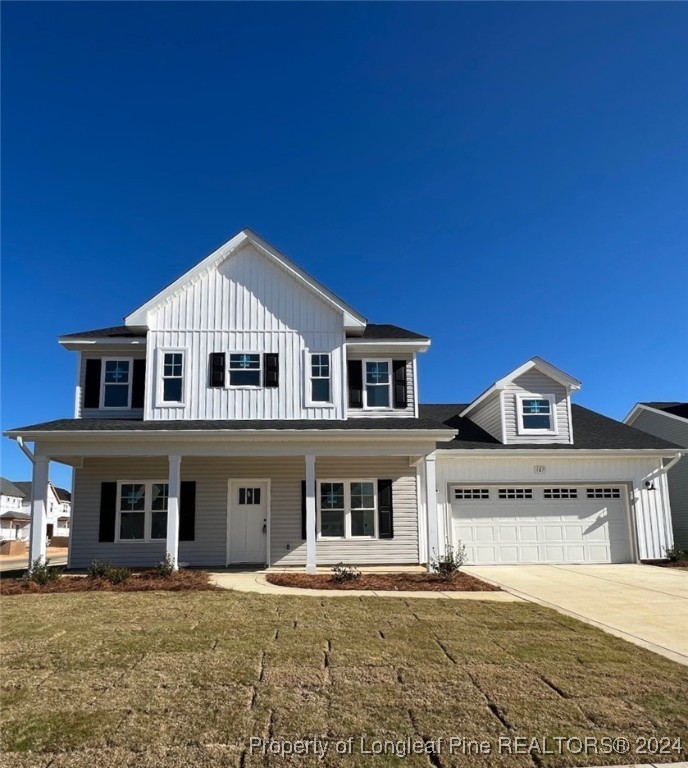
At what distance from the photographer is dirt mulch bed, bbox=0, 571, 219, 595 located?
448 inches

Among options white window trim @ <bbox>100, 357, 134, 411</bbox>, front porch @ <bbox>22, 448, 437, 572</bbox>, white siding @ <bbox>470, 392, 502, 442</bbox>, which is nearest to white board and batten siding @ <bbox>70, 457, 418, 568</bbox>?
front porch @ <bbox>22, 448, 437, 572</bbox>

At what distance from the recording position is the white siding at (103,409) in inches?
623

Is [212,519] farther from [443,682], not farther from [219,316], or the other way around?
[443,682]

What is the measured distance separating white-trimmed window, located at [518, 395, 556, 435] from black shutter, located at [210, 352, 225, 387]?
9.00 m

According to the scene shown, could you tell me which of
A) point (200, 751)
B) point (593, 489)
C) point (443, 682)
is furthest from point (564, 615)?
point (593, 489)

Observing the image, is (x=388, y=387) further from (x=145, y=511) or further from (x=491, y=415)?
(x=145, y=511)

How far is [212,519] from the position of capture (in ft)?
51.7

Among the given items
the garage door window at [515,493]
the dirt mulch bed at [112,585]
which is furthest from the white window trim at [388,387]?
the dirt mulch bed at [112,585]

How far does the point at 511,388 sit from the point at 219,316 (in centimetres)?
903

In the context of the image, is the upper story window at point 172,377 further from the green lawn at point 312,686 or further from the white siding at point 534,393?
the white siding at point 534,393

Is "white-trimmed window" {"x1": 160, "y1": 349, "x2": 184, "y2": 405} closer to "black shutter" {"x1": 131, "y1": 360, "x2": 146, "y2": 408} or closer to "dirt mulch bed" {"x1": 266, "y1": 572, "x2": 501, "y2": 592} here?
"black shutter" {"x1": 131, "y1": 360, "x2": 146, "y2": 408}

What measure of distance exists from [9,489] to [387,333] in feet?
171

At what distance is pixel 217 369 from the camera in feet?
50.9

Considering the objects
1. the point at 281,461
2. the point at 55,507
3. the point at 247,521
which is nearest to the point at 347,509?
the point at 281,461
